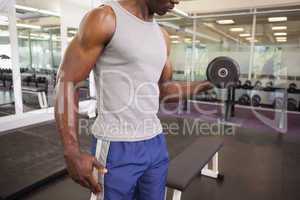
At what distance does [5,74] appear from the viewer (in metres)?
3.88

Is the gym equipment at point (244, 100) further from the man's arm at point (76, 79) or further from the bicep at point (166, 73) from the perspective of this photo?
the man's arm at point (76, 79)

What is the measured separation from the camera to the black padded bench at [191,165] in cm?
158

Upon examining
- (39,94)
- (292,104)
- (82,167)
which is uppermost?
(82,167)

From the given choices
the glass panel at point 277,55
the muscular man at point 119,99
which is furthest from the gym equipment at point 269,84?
the muscular man at point 119,99

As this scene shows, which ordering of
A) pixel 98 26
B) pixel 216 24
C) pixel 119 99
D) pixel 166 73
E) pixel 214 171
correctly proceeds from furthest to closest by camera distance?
pixel 216 24, pixel 214 171, pixel 166 73, pixel 119 99, pixel 98 26

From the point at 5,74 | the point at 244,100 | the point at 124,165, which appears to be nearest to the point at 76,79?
the point at 124,165

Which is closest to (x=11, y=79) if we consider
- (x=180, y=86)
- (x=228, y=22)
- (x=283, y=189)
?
(x=180, y=86)

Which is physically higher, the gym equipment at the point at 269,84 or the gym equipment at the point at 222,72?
the gym equipment at the point at 222,72

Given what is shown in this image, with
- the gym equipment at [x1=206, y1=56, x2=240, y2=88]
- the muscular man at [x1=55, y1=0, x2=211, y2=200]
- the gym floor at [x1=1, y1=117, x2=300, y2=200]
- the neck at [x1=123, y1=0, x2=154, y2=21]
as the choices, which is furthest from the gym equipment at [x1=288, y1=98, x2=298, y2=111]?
the neck at [x1=123, y1=0, x2=154, y2=21]

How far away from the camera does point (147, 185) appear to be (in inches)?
35.2

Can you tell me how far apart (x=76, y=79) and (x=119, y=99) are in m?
0.15

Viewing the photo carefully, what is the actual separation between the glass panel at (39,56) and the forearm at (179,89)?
11.8 feet

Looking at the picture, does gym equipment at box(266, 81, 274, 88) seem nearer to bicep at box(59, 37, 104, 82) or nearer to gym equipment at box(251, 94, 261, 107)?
gym equipment at box(251, 94, 261, 107)

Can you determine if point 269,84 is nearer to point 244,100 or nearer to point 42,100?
point 244,100
